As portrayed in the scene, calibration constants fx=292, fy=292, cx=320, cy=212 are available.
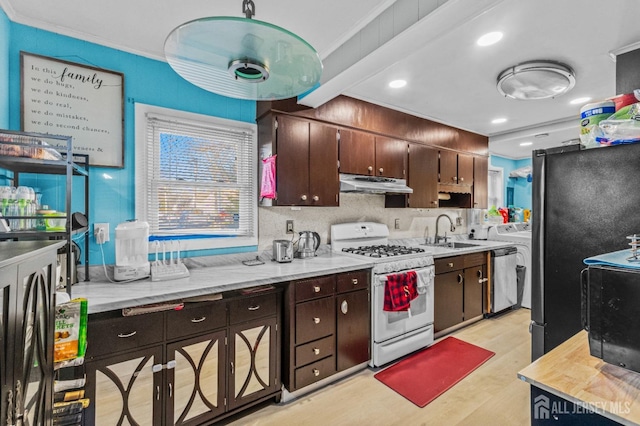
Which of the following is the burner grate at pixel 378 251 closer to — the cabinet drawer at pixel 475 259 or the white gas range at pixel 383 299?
the white gas range at pixel 383 299

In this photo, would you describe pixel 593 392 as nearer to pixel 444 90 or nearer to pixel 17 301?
pixel 17 301

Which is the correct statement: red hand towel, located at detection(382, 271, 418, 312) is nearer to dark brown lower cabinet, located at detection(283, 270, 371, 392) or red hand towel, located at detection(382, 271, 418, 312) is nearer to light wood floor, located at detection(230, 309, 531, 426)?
dark brown lower cabinet, located at detection(283, 270, 371, 392)

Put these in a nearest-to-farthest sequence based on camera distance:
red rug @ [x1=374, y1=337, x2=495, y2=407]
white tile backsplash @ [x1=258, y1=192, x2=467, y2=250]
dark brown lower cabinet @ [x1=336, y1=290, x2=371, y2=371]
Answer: red rug @ [x1=374, y1=337, x2=495, y2=407] → dark brown lower cabinet @ [x1=336, y1=290, x2=371, y2=371] → white tile backsplash @ [x1=258, y1=192, x2=467, y2=250]

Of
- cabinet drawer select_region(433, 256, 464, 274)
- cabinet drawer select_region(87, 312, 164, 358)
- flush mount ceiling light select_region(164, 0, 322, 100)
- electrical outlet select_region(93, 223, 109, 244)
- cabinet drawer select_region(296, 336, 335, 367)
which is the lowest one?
cabinet drawer select_region(296, 336, 335, 367)

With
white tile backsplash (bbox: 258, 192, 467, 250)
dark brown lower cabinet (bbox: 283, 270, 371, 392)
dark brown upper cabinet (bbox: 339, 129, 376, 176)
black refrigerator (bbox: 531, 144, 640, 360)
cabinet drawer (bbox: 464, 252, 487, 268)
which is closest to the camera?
black refrigerator (bbox: 531, 144, 640, 360)

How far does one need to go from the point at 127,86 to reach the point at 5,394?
212cm

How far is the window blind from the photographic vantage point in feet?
7.34

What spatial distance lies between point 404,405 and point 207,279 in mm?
1642

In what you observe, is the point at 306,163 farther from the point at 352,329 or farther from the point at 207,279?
the point at 352,329

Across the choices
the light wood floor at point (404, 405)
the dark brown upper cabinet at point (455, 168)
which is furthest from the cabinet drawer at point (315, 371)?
the dark brown upper cabinet at point (455, 168)

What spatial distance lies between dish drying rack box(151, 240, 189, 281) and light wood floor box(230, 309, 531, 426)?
1.05 metres

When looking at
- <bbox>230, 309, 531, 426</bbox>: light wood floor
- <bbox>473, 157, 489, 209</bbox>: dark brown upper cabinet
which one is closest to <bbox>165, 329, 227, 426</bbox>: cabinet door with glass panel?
<bbox>230, 309, 531, 426</bbox>: light wood floor

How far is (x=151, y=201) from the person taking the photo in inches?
87.3

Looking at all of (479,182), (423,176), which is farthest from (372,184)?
(479,182)
